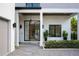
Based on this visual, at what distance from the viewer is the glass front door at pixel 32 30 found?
2433 cm

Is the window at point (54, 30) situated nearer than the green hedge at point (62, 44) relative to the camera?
No

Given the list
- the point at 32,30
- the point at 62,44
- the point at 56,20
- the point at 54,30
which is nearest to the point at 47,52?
the point at 62,44

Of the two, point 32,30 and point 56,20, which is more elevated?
point 56,20

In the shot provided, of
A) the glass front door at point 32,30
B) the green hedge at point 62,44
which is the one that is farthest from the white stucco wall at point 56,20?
the green hedge at point 62,44

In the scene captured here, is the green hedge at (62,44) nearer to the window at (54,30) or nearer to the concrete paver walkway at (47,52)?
the concrete paver walkway at (47,52)

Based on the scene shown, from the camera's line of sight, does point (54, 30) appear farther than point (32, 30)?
No

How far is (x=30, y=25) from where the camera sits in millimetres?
24578

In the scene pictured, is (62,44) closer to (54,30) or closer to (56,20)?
(56,20)

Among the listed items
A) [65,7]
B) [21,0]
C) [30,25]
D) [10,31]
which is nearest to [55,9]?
[65,7]

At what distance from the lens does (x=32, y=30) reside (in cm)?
2478

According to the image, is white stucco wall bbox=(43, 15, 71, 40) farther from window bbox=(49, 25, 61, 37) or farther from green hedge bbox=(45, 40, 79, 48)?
green hedge bbox=(45, 40, 79, 48)

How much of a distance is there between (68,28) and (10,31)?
9.74m

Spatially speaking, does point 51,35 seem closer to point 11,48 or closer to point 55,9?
point 55,9

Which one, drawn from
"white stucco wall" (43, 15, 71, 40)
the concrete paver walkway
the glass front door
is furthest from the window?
the concrete paver walkway
